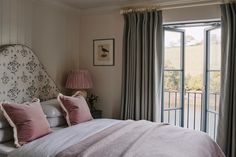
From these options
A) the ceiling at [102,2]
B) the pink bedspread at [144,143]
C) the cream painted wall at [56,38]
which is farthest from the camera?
the ceiling at [102,2]

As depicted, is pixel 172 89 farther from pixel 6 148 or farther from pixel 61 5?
pixel 6 148

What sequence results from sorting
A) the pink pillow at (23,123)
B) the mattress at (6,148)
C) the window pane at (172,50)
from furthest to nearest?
the window pane at (172,50) → the pink pillow at (23,123) → the mattress at (6,148)

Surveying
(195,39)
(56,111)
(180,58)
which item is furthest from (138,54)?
(56,111)

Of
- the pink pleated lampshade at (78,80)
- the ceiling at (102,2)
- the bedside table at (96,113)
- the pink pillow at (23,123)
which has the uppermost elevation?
the ceiling at (102,2)

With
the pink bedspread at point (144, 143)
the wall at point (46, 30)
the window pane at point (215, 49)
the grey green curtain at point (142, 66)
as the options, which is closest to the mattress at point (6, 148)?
the pink bedspread at point (144, 143)

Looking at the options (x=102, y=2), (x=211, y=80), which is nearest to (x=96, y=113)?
(x=102, y=2)

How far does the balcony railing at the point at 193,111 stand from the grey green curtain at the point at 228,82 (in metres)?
0.44

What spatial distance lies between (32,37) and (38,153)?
1.92 meters

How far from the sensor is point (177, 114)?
4.20 meters

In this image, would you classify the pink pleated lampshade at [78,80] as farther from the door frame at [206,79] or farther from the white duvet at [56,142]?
the door frame at [206,79]

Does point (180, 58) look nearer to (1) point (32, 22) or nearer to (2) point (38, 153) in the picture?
(1) point (32, 22)

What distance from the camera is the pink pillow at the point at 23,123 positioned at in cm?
234

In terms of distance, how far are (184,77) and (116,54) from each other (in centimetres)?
119

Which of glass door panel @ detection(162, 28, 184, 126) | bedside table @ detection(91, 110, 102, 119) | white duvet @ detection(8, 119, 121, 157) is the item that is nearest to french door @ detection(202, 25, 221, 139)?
glass door panel @ detection(162, 28, 184, 126)
